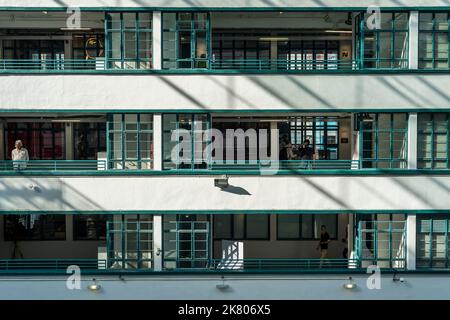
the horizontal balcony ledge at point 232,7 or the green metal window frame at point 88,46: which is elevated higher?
the horizontal balcony ledge at point 232,7

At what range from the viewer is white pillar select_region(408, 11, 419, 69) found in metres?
19.0

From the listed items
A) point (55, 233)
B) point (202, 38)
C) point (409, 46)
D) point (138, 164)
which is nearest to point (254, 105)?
point (202, 38)

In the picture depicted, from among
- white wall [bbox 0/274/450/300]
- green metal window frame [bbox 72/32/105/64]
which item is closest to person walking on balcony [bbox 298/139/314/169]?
white wall [bbox 0/274/450/300]

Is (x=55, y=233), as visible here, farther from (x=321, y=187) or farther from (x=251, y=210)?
(x=321, y=187)

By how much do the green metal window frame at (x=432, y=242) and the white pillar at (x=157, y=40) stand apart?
34.6ft

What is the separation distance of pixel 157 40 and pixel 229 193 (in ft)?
19.1

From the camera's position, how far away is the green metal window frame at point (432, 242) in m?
19.2

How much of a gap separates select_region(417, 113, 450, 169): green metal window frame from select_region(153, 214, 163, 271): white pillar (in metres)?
9.27

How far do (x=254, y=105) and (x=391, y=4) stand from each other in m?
5.86

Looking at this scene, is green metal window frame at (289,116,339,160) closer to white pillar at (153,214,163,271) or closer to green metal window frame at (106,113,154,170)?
green metal window frame at (106,113,154,170)

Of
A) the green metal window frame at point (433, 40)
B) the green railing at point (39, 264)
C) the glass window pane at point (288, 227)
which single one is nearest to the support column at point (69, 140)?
the green railing at point (39, 264)

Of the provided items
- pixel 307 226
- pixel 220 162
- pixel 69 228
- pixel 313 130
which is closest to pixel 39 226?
pixel 69 228

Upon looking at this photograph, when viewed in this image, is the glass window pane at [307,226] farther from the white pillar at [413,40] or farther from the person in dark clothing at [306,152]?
the white pillar at [413,40]

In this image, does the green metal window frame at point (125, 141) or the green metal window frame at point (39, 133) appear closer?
the green metal window frame at point (125, 141)
